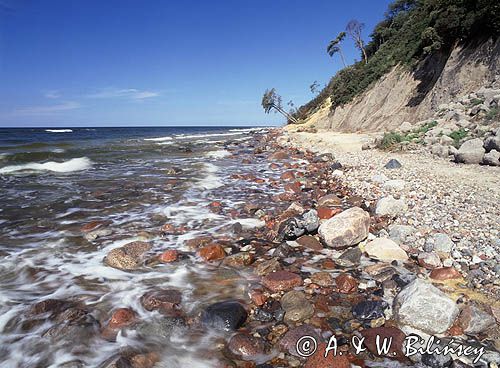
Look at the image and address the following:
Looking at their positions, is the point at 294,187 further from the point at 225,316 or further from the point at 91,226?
the point at 225,316

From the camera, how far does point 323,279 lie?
395cm

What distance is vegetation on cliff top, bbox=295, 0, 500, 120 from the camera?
14461 millimetres

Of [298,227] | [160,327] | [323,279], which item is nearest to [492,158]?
[298,227]

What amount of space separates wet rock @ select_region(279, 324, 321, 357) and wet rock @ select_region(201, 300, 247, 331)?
0.52m

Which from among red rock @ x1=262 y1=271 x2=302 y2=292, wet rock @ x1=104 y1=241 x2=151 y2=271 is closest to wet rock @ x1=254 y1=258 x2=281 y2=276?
red rock @ x1=262 y1=271 x2=302 y2=292

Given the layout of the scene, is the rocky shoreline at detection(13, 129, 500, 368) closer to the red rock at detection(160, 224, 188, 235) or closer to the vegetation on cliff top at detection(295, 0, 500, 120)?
the red rock at detection(160, 224, 188, 235)

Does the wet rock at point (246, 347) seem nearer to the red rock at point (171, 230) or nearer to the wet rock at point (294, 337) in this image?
the wet rock at point (294, 337)

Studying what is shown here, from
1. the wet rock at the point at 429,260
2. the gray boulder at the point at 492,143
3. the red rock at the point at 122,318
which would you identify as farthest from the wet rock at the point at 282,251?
the gray boulder at the point at 492,143

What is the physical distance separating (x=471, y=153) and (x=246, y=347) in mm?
8174

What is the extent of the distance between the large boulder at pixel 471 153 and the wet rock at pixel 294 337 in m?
7.53

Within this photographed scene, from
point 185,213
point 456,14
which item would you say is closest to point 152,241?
point 185,213

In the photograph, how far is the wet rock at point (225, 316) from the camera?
3.21 metres

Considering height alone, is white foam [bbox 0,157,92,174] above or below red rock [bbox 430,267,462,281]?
above

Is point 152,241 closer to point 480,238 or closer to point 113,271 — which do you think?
point 113,271
